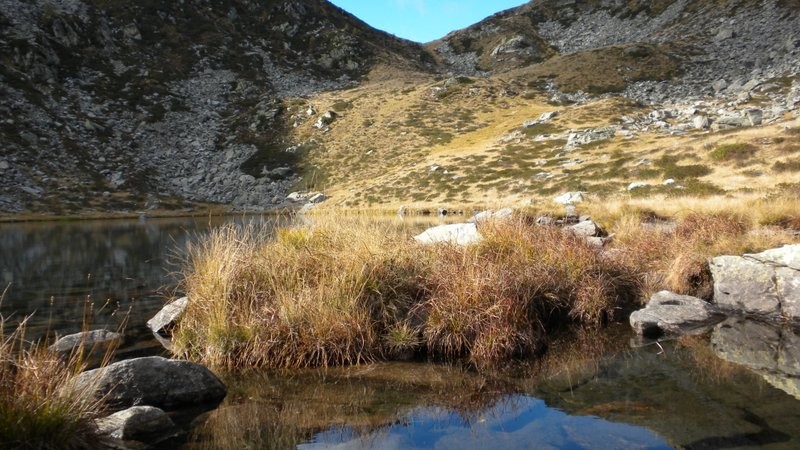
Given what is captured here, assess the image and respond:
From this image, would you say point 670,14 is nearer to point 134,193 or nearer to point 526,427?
point 134,193

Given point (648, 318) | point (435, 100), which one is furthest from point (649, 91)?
point (648, 318)

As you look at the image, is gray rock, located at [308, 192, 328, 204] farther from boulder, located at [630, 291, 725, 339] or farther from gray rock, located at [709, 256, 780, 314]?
boulder, located at [630, 291, 725, 339]

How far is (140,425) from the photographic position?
543cm

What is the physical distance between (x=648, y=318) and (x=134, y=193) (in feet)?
193

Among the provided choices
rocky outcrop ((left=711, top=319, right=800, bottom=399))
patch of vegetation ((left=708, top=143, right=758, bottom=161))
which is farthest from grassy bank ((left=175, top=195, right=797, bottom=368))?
patch of vegetation ((left=708, top=143, right=758, bottom=161))

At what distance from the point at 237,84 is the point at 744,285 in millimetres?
84437

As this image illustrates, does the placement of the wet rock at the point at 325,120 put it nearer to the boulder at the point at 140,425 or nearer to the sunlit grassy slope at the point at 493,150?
the sunlit grassy slope at the point at 493,150

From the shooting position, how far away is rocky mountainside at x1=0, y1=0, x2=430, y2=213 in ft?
186

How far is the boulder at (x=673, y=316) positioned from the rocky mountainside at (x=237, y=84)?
142 feet

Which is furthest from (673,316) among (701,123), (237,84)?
(237,84)

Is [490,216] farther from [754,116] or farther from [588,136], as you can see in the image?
[754,116]

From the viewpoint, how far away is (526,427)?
5945 millimetres

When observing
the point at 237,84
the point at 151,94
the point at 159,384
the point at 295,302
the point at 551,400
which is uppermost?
the point at 237,84

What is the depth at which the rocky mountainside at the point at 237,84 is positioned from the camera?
5797 centimetres
